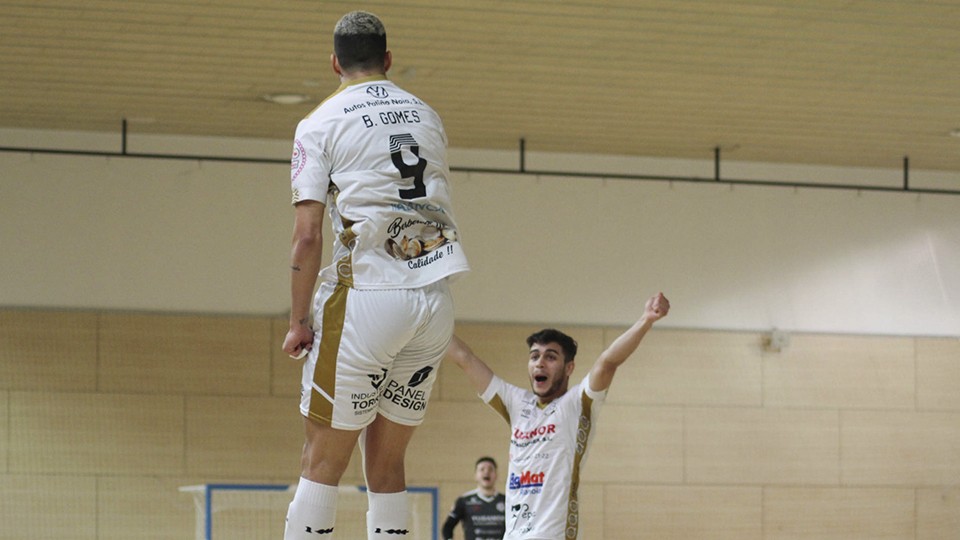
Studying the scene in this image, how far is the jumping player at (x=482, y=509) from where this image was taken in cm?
1095

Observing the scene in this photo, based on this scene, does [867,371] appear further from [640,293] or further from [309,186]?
[309,186]

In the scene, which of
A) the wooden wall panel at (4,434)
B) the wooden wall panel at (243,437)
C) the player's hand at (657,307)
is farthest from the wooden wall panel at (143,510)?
the player's hand at (657,307)

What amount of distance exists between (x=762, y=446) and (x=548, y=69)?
4781 millimetres

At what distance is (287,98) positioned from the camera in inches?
420

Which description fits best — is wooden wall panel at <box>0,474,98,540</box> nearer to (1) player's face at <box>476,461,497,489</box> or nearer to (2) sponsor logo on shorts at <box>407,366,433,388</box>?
(1) player's face at <box>476,461,497,489</box>

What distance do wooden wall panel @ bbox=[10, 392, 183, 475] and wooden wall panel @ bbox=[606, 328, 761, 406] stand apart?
13.1 feet

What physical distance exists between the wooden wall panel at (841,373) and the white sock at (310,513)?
31.9 feet

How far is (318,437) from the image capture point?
3.78 meters

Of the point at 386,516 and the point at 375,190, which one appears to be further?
the point at 386,516

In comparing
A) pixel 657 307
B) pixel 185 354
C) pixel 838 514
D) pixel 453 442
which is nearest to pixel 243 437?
pixel 185 354

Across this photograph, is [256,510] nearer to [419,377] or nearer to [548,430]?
[548,430]

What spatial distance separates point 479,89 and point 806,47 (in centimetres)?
251

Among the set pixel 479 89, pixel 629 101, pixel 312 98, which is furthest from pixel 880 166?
pixel 312 98

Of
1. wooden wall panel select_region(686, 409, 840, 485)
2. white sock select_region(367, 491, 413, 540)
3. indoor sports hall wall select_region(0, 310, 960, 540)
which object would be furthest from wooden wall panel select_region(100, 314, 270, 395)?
white sock select_region(367, 491, 413, 540)
